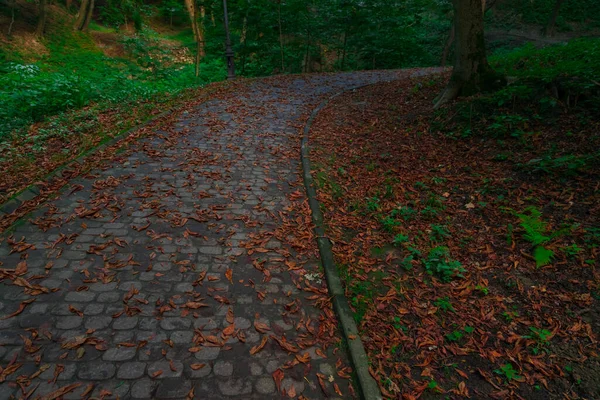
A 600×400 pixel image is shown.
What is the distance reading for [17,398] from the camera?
7.78 feet

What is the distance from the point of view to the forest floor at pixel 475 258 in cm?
276

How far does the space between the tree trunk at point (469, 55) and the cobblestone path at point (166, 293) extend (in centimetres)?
523

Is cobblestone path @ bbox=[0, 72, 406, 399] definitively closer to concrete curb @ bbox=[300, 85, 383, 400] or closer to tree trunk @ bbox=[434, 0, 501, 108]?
concrete curb @ bbox=[300, 85, 383, 400]

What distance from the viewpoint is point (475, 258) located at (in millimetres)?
3936

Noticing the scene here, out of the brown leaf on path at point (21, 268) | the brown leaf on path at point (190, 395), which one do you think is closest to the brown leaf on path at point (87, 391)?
the brown leaf on path at point (190, 395)

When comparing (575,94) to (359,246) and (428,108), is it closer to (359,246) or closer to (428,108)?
(428,108)

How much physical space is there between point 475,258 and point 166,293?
3.66 metres

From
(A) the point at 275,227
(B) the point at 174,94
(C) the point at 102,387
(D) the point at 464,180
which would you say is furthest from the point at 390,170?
(B) the point at 174,94

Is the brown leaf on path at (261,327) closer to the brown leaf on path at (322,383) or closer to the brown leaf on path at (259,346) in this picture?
the brown leaf on path at (259,346)

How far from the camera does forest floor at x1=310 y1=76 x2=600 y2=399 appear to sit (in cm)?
276

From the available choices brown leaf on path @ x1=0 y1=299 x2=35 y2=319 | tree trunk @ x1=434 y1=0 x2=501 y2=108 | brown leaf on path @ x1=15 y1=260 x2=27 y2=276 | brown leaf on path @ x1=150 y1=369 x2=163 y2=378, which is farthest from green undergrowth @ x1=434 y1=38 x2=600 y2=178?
brown leaf on path @ x1=15 y1=260 x2=27 y2=276

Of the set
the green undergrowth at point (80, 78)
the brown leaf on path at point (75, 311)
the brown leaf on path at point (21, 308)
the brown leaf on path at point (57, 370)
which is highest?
the green undergrowth at point (80, 78)

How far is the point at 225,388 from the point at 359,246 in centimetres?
243

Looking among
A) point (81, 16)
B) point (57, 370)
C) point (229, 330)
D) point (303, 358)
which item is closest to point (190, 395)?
point (229, 330)
